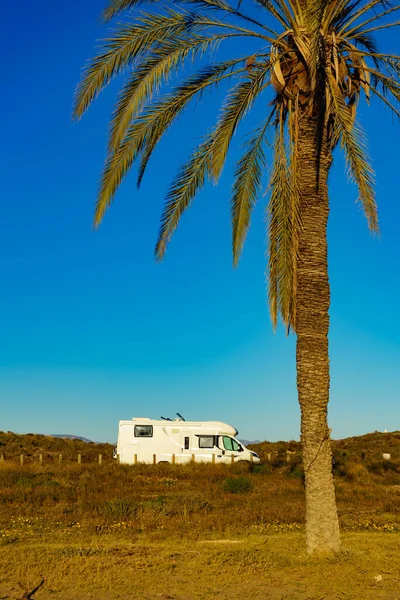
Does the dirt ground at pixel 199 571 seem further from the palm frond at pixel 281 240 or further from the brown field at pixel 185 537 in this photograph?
the palm frond at pixel 281 240

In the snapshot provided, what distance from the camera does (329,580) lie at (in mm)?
9109

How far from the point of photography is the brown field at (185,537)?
29.0 ft

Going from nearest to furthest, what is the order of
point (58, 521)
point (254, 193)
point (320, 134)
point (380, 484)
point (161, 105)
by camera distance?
1. point (320, 134)
2. point (161, 105)
3. point (254, 193)
4. point (58, 521)
5. point (380, 484)

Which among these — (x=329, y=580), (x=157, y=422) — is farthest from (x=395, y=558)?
(x=157, y=422)

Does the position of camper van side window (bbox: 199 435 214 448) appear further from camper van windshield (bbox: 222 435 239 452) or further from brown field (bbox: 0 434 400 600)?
brown field (bbox: 0 434 400 600)

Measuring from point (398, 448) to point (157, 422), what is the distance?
66.0 feet

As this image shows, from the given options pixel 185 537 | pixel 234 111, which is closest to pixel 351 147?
pixel 234 111

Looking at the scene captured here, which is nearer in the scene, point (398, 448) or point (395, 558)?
point (395, 558)

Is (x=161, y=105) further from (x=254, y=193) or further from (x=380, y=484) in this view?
(x=380, y=484)

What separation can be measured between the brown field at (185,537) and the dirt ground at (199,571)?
20 mm

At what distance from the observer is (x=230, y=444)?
33094 mm

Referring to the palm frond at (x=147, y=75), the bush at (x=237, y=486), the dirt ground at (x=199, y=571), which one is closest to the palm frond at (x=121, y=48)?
the palm frond at (x=147, y=75)

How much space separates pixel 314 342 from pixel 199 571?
13.0 ft

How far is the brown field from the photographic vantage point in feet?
29.0
